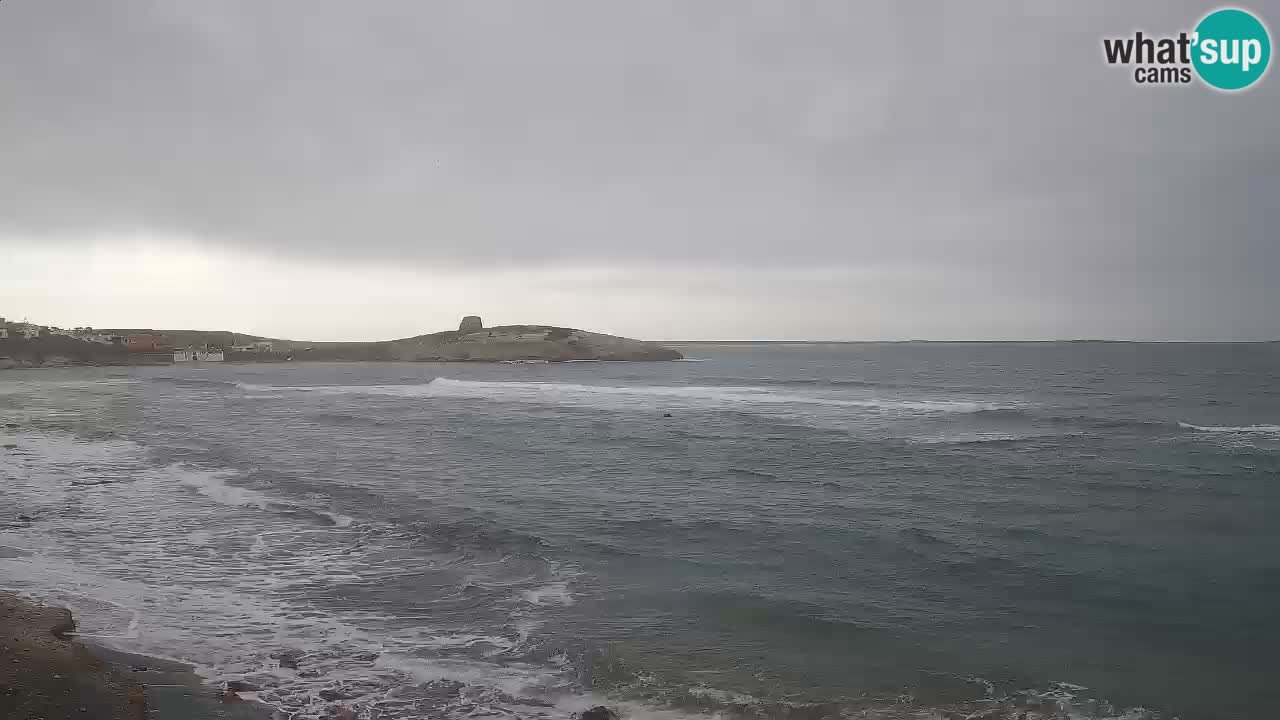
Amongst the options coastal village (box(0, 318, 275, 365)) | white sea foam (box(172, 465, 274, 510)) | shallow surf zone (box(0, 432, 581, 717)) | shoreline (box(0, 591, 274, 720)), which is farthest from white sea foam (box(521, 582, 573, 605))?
coastal village (box(0, 318, 275, 365))

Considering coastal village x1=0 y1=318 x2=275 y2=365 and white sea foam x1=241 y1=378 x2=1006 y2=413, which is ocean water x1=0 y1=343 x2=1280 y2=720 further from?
coastal village x1=0 y1=318 x2=275 y2=365

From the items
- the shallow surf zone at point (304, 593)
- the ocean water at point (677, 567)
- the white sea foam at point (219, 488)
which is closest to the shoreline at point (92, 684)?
the shallow surf zone at point (304, 593)

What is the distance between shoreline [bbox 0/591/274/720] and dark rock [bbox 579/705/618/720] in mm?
3274

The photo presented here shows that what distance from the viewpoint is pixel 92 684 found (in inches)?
309

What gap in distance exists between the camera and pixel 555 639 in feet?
33.6

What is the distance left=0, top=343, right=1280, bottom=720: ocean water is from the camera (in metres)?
9.06

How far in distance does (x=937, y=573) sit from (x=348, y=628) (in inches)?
398

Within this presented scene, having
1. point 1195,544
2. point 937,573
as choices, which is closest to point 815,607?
point 937,573

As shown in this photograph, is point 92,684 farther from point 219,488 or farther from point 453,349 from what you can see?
point 453,349

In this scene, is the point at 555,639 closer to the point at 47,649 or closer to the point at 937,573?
the point at 47,649

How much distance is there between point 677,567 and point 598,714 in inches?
236

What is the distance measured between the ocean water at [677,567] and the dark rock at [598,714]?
21cm

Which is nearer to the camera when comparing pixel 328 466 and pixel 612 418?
pixel 328 466

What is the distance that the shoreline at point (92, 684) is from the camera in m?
→ 7.32
